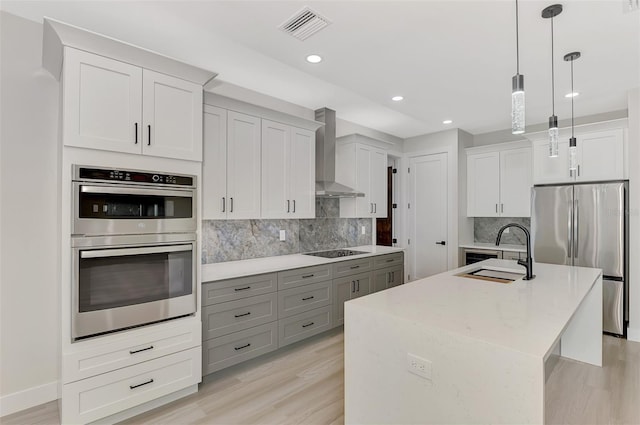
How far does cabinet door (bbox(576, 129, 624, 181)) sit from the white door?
1.80m

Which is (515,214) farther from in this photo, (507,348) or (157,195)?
(157,195)

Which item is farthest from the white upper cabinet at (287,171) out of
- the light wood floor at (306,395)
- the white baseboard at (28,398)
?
the white baseboard at (28,398)

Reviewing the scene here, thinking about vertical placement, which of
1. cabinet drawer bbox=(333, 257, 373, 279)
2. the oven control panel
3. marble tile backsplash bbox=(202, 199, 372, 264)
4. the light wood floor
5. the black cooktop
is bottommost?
the light wood floor

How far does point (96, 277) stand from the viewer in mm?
2072

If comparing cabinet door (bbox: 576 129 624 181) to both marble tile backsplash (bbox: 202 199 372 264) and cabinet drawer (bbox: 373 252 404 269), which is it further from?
marble tile backsplash (bbox: 202 199 372 264)

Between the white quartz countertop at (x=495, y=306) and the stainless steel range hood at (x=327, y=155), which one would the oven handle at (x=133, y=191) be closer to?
the white quartz countertop at (x=495, y=306)

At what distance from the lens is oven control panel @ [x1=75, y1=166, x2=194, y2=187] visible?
2.02 m

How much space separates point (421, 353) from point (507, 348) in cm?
38

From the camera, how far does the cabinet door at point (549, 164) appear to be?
410 centimetres

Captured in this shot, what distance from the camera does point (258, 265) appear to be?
10.8 ft

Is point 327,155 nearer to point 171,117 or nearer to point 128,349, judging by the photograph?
point 171,117

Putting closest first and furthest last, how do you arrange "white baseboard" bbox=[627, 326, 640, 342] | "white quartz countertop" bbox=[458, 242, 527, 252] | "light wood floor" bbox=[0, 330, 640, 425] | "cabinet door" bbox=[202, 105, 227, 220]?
"light wood floor" bbox=[0, 330, 640, 425] → "cabinet door" bbox=[202, 105, 227, 220] → "white baseboard" bbox=[627, 326, 640, 342] → "white quartz countertop" bbox=[458, 242, 527, 252]

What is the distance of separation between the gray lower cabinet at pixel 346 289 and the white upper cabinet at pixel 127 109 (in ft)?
6.90

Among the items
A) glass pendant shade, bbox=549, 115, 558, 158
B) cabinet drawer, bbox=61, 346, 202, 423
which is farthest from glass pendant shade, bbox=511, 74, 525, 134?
cabinet drawer, bbox=61, 346, 202, 423
